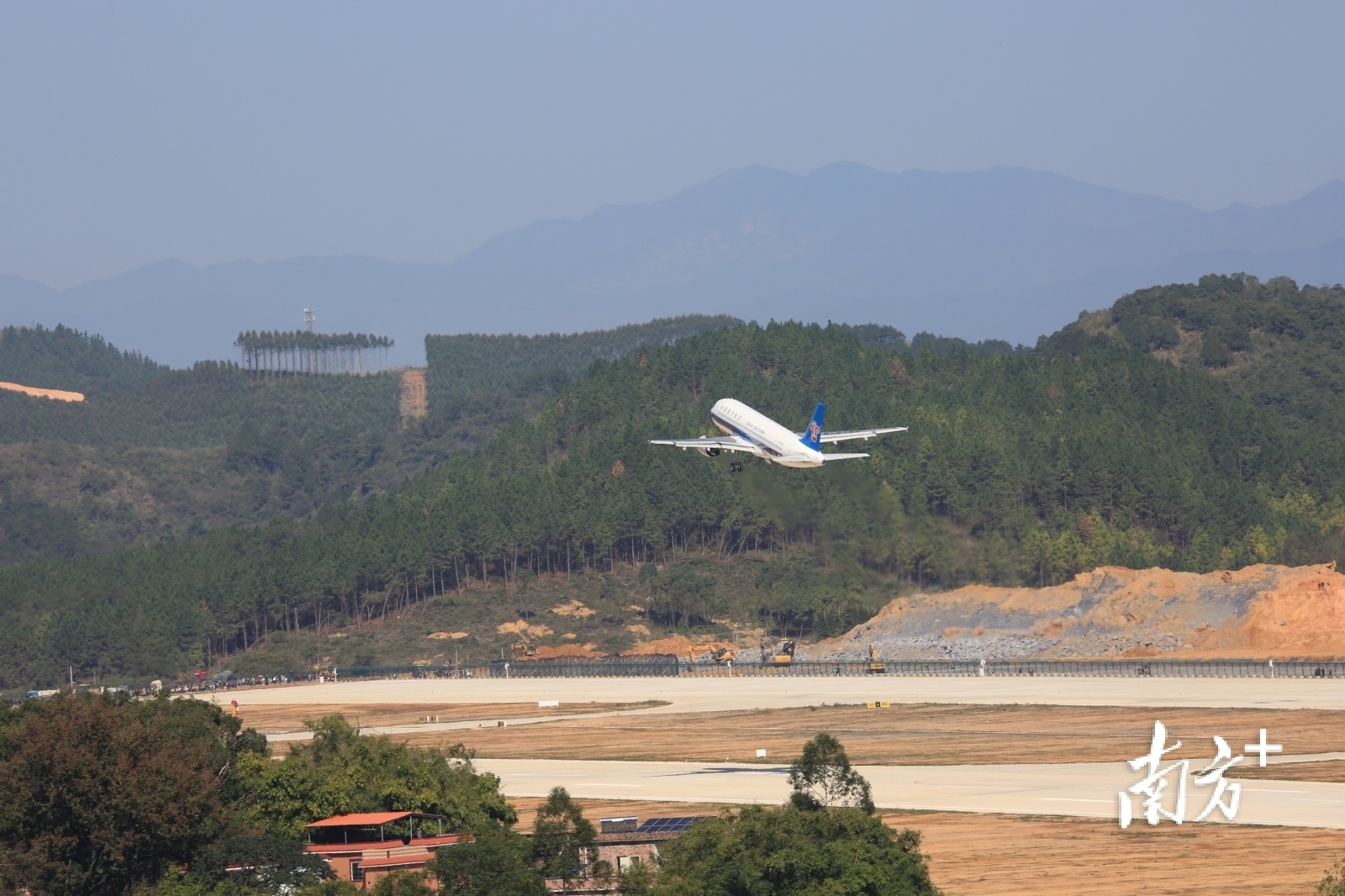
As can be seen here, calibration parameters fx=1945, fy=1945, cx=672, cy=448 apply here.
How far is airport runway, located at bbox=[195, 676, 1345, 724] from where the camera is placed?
113m

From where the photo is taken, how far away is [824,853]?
50938mm

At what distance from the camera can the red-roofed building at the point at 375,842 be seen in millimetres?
59969

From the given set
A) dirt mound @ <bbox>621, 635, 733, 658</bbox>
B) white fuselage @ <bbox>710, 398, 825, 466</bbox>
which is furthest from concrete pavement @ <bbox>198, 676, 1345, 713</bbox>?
dirt mound @ <bbox>621, 635, 733, 658</bbox>

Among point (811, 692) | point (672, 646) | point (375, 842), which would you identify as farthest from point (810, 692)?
point (375, 842)

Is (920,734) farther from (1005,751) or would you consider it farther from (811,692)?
(811,692)

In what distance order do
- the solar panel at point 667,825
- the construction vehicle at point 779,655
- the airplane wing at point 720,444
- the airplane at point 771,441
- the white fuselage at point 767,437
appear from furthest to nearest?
the construction vehicle at point 779,655 < the white fuselage at point 767,437 < the airplane wing at point 720,444 < the airplane at point 771,441 < the solar panel at point 667,825

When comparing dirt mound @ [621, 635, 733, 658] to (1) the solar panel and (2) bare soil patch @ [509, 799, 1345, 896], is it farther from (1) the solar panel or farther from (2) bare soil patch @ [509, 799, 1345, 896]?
(1) the solar panel

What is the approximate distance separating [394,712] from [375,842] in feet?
240

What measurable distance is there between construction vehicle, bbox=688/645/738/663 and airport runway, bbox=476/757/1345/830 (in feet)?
243

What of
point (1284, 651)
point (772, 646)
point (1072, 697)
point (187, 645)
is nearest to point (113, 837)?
point (1072, 697)

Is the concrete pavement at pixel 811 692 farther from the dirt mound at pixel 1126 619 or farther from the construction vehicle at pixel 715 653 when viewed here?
the dirt mound at pixel 1126 619

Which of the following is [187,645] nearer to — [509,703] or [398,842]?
[509,703]

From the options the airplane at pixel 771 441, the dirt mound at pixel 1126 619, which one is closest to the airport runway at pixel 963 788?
the airplane at pixel 771 441

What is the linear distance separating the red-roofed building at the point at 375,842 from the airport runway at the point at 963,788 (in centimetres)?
1658
